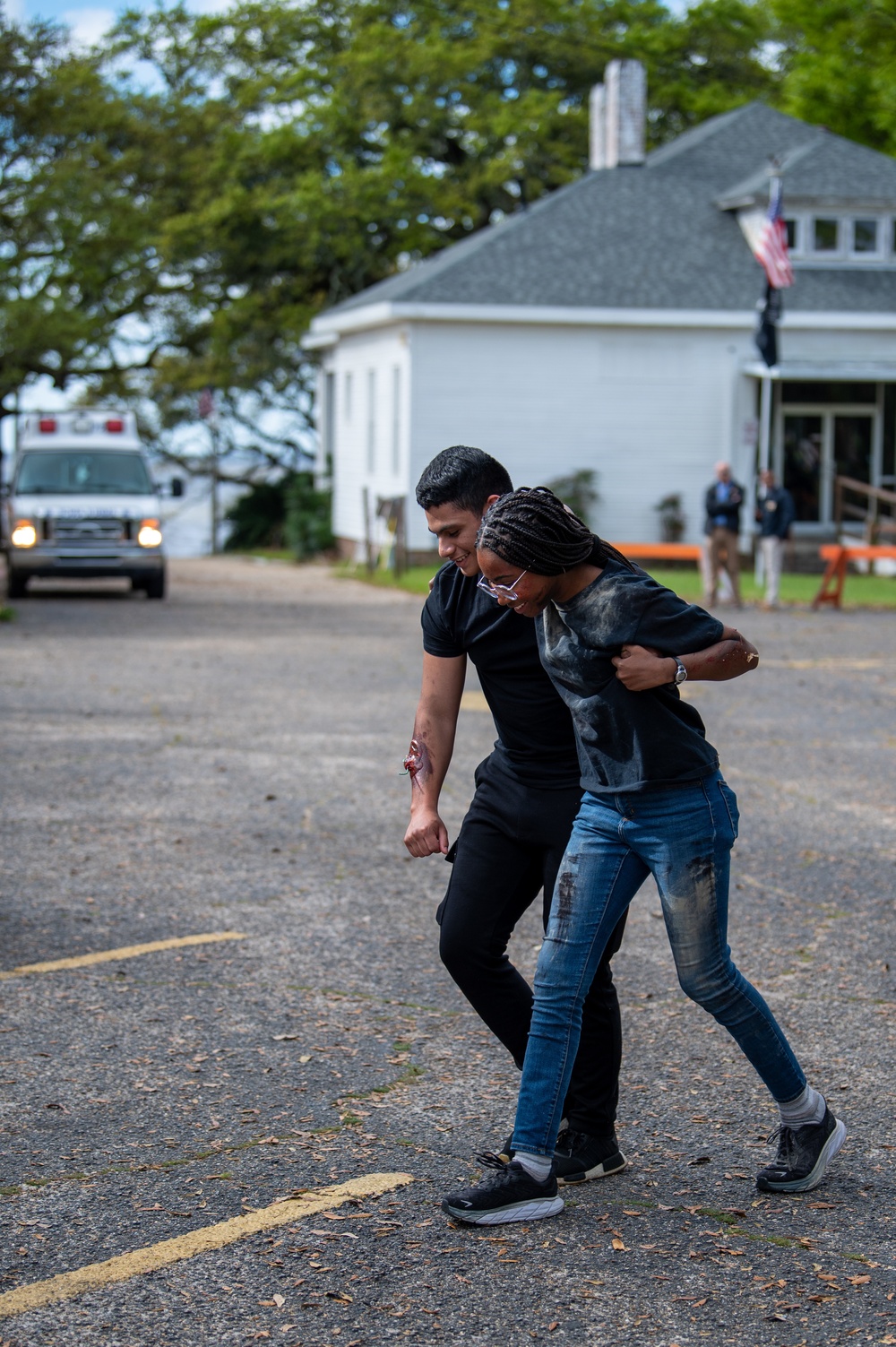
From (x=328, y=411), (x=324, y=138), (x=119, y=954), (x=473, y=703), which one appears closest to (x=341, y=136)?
(x=324, y=138)

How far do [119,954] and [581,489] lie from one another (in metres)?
23.0

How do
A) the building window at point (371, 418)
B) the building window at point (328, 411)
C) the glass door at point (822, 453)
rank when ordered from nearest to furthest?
the glass door at point (822, 453) < the building window at point (371, 418) < the building window at point (328, 411)

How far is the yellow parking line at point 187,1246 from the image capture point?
359 cm

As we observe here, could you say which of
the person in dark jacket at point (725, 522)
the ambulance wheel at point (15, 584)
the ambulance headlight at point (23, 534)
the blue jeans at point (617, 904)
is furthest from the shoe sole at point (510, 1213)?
the ambulance wheel at point (15, 584)

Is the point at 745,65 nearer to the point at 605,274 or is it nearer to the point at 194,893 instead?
the point at 605,274

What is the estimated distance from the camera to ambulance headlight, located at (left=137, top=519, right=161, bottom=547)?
22500mm

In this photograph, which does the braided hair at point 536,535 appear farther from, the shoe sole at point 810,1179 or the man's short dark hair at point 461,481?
the shoe sole at point 810,1179

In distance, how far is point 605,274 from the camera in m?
29.5

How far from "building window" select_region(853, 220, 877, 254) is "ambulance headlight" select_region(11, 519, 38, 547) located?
55.0ft

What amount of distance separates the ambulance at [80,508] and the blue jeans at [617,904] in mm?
19111

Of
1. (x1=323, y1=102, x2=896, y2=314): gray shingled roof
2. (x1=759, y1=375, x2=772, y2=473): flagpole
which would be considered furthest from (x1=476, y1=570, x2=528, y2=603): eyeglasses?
(x1=323, y1=102, x2=896, y2=314): gray shingled roof

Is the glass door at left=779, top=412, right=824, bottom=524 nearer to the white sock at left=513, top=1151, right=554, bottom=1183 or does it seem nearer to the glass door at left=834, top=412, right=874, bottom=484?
the glass door at left=834, top=412, right=874, bottom=484

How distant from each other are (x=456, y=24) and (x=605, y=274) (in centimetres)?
1523

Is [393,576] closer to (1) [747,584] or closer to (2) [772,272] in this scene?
(1) [747,584]
